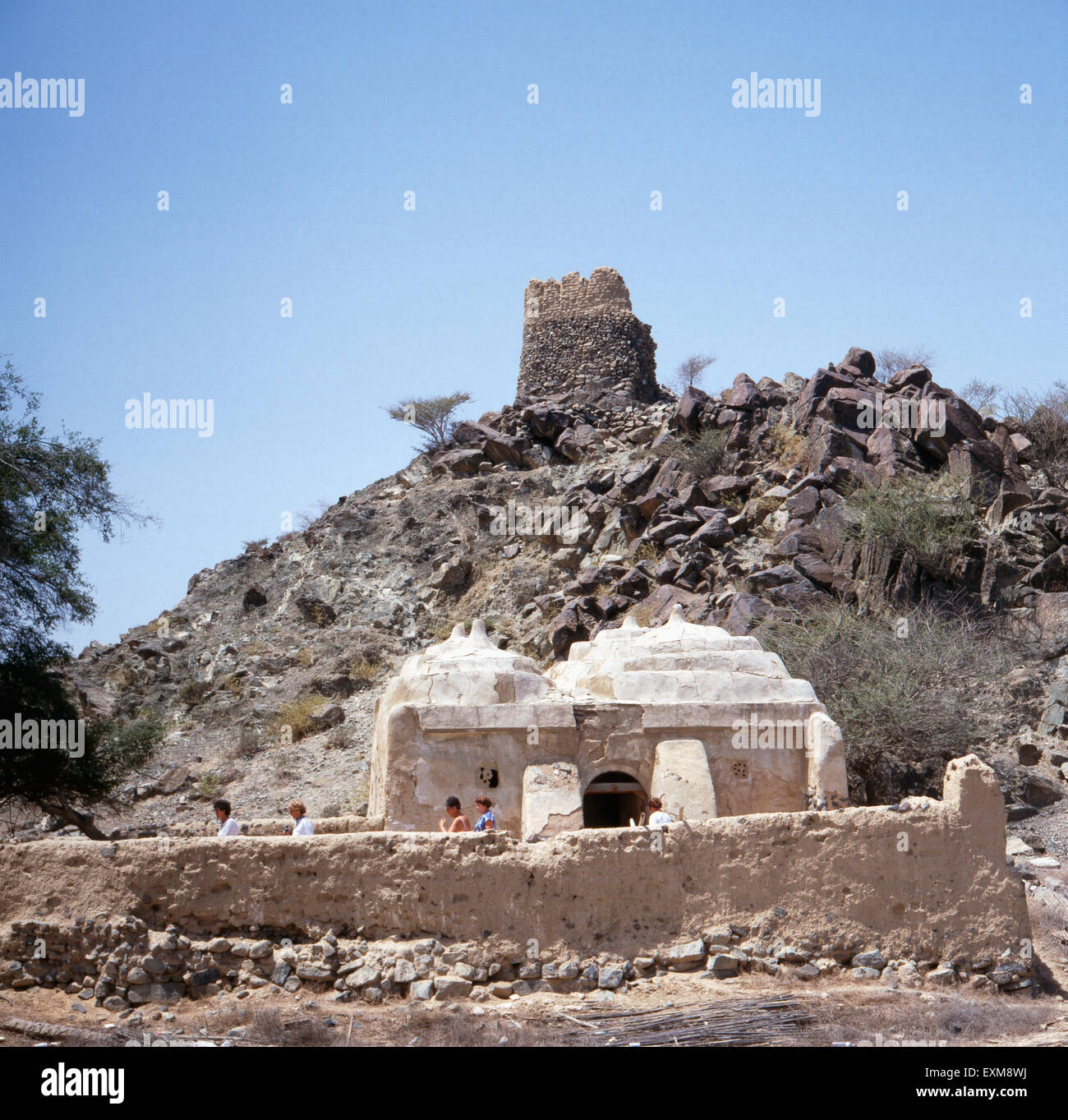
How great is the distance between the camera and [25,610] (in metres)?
17.0

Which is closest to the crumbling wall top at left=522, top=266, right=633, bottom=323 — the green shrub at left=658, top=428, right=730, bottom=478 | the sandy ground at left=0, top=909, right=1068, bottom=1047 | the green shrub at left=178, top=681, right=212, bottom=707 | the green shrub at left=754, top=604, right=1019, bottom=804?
the green shrub at left=658, top=428, right=730, bottom=478

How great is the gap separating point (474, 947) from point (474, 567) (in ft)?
78.3

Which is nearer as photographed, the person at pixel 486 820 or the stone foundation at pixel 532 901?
the stone foundation at pixel 532 901

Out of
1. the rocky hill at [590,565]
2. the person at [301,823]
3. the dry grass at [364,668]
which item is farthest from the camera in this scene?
the dry grass at [364,668]

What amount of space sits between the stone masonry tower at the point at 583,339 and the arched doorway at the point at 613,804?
2596 cm

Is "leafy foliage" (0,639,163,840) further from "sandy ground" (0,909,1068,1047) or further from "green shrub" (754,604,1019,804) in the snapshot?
"green shrub" (754,604,1019,804)

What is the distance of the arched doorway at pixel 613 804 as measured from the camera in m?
14.4

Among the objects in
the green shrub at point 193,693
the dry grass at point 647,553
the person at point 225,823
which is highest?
the dry grass at point 647,553

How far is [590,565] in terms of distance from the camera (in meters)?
31.3

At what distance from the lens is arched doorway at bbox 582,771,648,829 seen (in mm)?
14398

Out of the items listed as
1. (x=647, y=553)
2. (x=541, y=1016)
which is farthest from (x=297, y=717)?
(x=541, y=1016)

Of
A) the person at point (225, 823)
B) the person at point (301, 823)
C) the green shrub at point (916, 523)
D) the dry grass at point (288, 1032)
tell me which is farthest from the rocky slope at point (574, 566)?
the dry grass at point (288, 1032)

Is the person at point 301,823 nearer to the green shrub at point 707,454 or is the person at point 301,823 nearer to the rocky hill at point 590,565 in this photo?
the rocky hill at point 590,565
